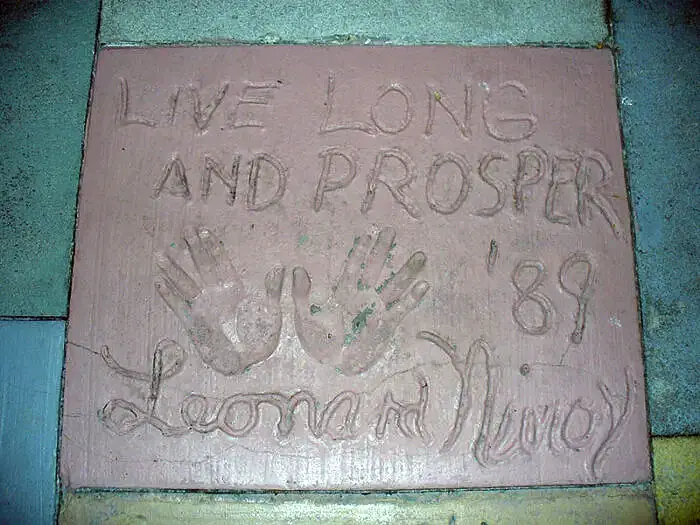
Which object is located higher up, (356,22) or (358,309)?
(356,22)

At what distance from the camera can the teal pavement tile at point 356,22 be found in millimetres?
1337

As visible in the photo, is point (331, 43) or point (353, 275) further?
point (331, 43)

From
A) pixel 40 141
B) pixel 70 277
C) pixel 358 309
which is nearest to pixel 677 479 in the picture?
pixel 358 309

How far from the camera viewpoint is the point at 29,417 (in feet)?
3.92

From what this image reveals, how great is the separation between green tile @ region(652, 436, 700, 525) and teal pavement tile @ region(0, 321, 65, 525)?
125cm

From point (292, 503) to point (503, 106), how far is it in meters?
0.97

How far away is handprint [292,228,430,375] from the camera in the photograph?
1.19m

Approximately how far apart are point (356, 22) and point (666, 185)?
2.63 feet

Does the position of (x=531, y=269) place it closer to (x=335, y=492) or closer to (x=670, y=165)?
(x=670, y=165)

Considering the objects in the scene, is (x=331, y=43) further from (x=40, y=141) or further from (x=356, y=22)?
(x=40, y=141)

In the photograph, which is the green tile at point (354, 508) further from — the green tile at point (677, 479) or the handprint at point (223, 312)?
the handprint at point (223, 312)

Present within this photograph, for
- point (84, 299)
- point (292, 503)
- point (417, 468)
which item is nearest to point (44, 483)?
point (84, 299)

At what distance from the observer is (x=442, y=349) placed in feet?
3.92

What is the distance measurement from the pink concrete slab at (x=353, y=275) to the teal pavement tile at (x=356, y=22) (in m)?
0.05
